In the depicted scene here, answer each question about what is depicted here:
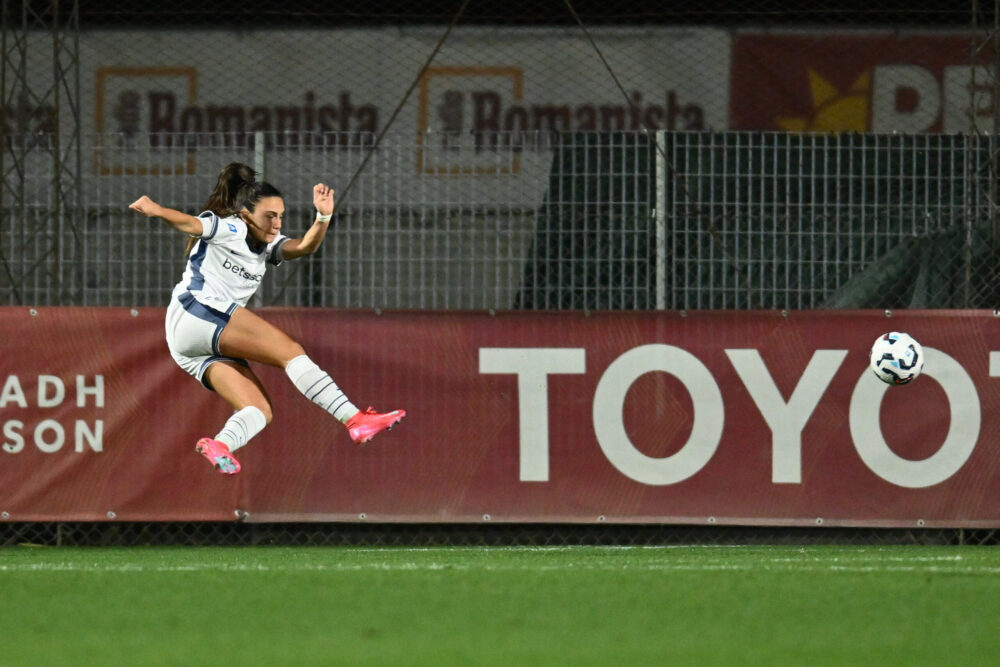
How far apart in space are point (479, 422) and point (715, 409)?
55.3 inches

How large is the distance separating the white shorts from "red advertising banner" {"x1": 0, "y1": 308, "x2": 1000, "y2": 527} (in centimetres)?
80

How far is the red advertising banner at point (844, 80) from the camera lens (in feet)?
49.5

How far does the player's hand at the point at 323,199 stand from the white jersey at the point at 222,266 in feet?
1.34

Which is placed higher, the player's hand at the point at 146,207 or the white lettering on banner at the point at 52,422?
the player's hand at the point at 146,207

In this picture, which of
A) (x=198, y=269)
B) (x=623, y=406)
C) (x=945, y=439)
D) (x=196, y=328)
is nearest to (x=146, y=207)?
(x=198, y=269)

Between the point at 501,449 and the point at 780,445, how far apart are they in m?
1.65

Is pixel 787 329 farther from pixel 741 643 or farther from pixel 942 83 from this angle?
pixel 942 83

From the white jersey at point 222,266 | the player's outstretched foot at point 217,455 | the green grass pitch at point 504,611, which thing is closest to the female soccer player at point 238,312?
the white jersey at point 222,266

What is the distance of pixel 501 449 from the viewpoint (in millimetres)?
8898

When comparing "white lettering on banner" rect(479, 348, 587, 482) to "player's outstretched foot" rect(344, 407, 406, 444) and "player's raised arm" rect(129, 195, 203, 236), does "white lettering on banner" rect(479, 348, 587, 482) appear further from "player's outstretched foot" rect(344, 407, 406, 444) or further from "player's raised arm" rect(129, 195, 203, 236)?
"player's raised arm" rect(129, 195, 203, 236)

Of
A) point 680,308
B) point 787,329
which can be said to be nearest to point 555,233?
point 680,308

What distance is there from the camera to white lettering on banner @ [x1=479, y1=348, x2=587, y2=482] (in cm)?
890

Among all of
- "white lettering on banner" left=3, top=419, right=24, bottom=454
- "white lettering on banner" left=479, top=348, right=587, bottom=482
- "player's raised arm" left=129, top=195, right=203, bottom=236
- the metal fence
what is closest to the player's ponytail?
"player's raised arm" left=129, top=195, right=203, bottom=236

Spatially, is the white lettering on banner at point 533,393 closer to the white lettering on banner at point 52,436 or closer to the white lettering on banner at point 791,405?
the white lettering on banner at point 791,405
